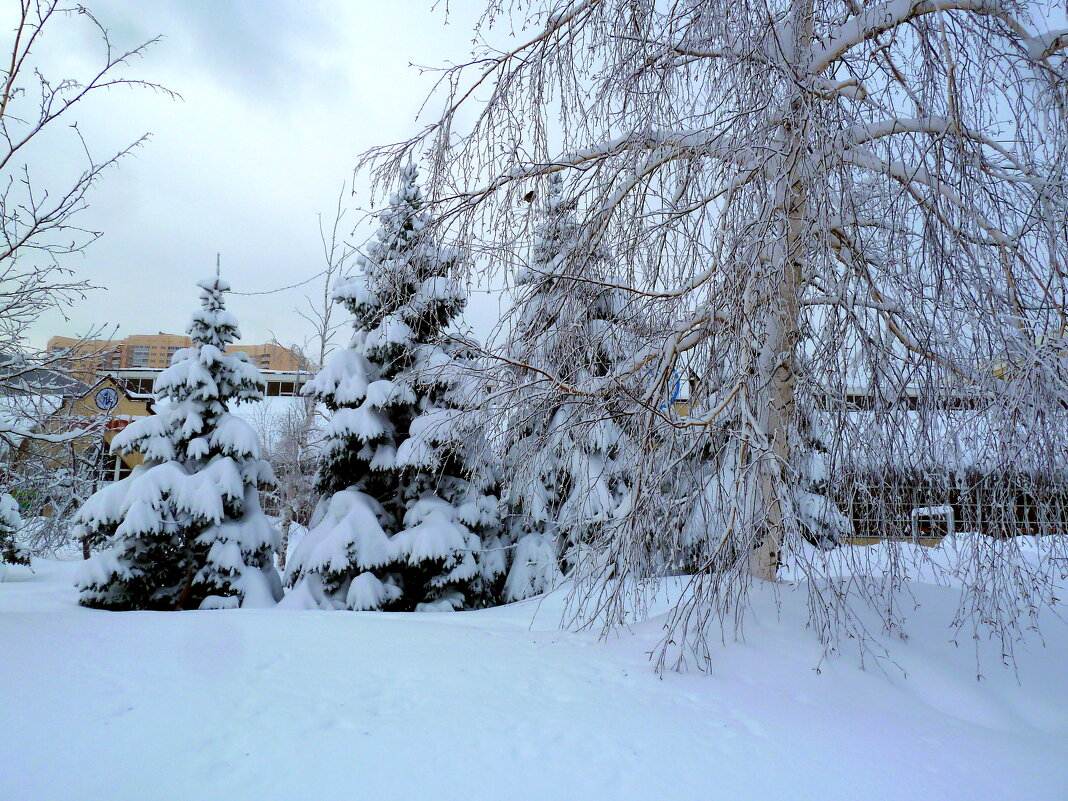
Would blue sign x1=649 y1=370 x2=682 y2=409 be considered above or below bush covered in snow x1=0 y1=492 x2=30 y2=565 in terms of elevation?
above

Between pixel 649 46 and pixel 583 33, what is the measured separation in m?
0.54

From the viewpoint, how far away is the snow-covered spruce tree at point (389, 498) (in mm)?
9492

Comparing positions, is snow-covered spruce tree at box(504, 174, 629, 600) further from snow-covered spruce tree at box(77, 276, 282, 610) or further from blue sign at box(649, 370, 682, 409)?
snow-covered spruce tree at box(77, 276, 282, 610)

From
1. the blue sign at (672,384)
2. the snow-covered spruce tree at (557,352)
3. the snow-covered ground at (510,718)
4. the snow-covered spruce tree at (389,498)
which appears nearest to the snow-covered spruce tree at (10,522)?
the snow-covered spruce tree at (389,498)

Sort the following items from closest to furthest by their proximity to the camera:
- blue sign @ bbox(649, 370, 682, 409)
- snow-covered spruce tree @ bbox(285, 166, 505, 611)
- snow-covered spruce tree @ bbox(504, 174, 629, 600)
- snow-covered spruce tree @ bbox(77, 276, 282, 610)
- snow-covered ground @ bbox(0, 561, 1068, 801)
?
1. snow-covered ground @ bbox(0, 561, 1068, 801)
2. blue sign @ bbox(649, 370, 682, 409)
3. snow-covered spruce tree @ bbox(504, 174, 629, 600)
4. snow-covered spruce tree @ bbox(285, 166, 505, 611)
5. snow-covered spruce tree @ bbox(77, 276, 282, 610)

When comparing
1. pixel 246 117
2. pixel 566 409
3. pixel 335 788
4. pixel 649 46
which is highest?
pixel 246 117

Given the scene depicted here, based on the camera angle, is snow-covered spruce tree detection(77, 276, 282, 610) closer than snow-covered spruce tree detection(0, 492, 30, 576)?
Yes

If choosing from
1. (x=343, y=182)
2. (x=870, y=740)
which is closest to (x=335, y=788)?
(x=870, y=740)

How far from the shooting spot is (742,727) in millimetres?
3635

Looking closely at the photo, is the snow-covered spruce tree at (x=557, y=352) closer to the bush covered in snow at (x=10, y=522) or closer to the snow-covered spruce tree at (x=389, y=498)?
the snow-covered spruce tree at (x=389, y=498)

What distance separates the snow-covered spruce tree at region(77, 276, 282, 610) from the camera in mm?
9703

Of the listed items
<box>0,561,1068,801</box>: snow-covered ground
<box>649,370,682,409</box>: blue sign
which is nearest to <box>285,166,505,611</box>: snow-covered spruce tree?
<box>0,561,1068,801</box>: snow-covered ground

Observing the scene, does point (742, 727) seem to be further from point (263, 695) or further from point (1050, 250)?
point (1050, 250)

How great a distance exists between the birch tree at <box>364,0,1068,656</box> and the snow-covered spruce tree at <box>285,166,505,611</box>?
4773 millimetres
